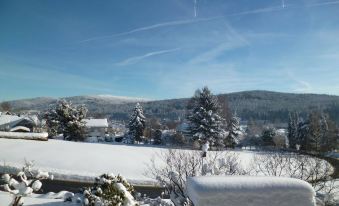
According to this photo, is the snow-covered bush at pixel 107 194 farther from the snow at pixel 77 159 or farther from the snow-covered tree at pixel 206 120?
the snow-covered tree at pixel 206 120

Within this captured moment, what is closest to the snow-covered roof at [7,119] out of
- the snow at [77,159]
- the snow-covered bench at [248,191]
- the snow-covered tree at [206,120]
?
the snow at [77,159]

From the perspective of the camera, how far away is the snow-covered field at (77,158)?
26.1m

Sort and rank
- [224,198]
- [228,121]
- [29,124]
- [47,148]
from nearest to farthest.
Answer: [224,198], [47,148], [228,121], [29,124]

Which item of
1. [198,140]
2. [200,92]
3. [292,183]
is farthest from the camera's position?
[200,92]

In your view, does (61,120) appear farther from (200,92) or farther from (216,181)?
(216,181)

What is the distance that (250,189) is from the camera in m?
7.14

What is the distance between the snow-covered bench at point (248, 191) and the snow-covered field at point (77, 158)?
18.7m

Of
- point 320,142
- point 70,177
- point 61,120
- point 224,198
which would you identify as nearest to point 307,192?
point 224,198

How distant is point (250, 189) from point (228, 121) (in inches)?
1942

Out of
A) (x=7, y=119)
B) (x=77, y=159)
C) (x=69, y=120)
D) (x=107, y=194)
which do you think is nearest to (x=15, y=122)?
(x=7, y=119)

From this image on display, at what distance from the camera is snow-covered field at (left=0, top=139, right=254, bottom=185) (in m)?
26.1

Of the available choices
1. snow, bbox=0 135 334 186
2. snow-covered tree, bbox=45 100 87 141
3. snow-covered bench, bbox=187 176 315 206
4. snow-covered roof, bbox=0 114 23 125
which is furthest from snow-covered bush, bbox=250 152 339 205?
snow-covered roof, bbox=0 114 23 125

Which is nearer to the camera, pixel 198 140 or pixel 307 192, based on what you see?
pixel 307 192

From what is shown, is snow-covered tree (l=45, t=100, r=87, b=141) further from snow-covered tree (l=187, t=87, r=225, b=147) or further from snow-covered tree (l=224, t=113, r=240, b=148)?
snow-covered tree (l=224, t=113, r=240, b=148)
